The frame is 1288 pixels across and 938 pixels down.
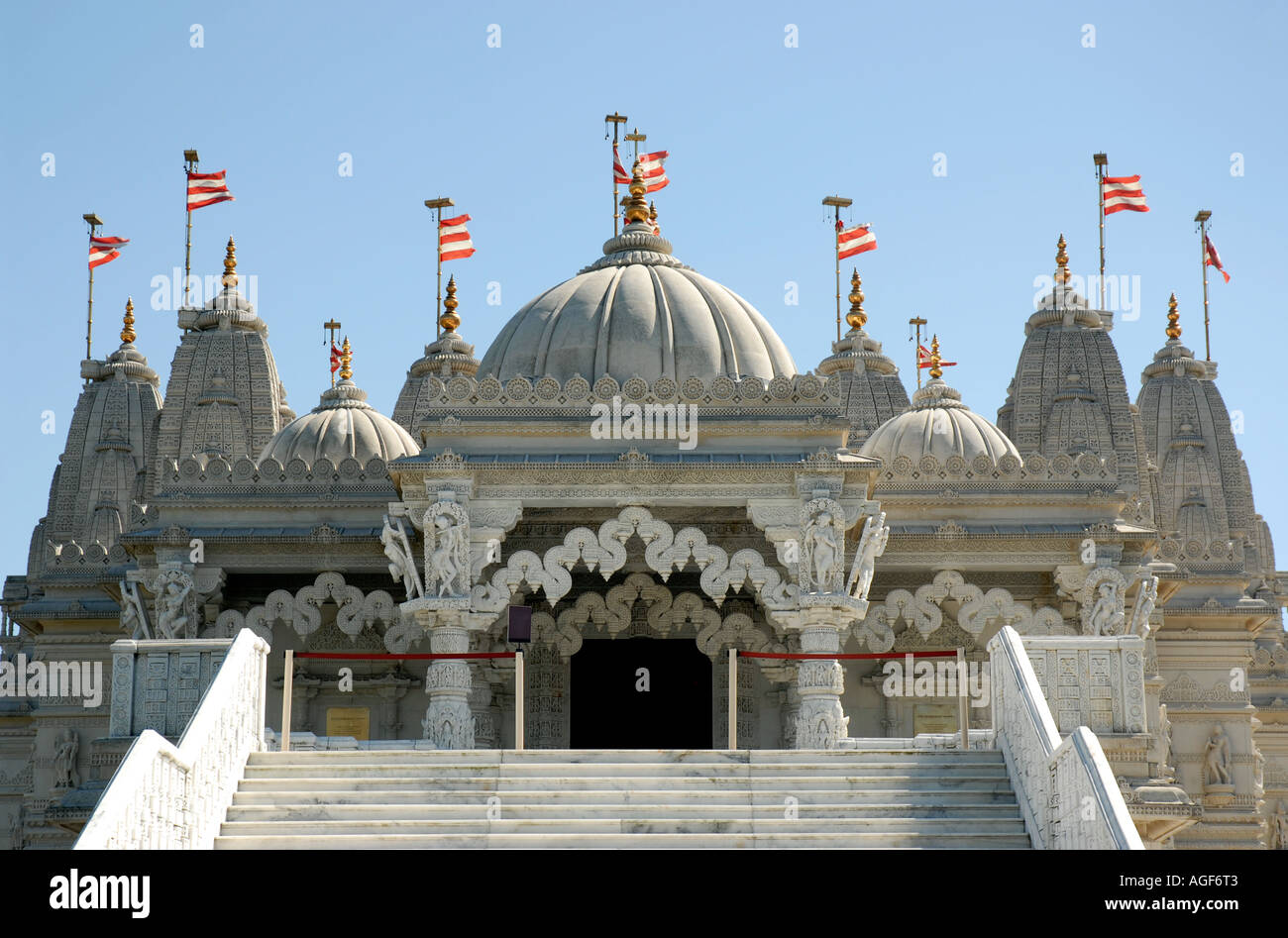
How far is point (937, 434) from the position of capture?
33219 millimetres

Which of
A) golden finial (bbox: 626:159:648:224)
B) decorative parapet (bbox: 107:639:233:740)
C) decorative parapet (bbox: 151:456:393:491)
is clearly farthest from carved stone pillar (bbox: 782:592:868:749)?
golden finial (bbox: 626:159:648:224)

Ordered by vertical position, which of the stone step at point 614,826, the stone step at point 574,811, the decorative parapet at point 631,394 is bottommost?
the stone step at point 614,826

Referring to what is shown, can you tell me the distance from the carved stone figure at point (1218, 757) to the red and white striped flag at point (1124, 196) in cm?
1168

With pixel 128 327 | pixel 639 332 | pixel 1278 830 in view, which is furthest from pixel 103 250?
pixel 1278 830

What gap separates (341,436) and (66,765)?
24.4 ft

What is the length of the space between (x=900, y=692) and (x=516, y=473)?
6702 mm

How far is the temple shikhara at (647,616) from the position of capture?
1777 centimetres

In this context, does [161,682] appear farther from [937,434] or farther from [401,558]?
[937,434]

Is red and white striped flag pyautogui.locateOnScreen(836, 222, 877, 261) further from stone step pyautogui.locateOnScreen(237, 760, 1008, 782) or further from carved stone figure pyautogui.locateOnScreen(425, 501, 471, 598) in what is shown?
stone step pyautogui.locateOnScreen(237, 760, 1008, 782)

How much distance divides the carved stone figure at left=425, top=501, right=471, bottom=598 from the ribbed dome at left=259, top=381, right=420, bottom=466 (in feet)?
27.9

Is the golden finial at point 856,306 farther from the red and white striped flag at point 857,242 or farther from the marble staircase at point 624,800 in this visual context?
the marble staircase at point 624,800

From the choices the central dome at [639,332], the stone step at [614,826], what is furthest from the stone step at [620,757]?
the central dome at [639,332]

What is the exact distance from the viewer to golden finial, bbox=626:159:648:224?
30.9 m

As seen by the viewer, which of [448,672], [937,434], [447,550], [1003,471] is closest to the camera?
[448,672]
